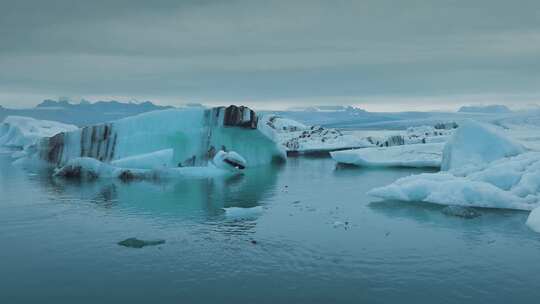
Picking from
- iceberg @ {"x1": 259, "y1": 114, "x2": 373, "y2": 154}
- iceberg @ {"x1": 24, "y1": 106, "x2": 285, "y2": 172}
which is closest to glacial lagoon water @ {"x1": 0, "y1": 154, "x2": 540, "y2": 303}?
iceberg @ {"x1": 24, "y1": 106, "x2": 285, "y2": 172}

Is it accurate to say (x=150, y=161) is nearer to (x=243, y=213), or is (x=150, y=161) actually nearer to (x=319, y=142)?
(x=243, y=213)

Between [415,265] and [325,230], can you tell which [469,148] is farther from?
[415,265]

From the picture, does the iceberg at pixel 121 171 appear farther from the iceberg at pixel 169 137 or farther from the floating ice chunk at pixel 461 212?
the floating ice chunk at pixel 461 212

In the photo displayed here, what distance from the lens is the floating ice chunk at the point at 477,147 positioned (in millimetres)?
18188

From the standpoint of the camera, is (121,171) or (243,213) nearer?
(243,213)

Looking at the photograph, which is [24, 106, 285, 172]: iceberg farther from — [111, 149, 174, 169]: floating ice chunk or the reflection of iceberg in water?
the reflection of iceberg in water

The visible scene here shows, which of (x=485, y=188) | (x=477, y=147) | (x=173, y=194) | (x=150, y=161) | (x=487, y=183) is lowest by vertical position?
→ (x=173, y=194)

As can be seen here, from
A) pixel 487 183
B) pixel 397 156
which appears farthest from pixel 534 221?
pixel 397 156

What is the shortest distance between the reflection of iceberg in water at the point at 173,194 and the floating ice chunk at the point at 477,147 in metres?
7.08

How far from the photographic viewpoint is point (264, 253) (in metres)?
9.52

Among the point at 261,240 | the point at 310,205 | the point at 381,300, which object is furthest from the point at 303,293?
the point at 310,205

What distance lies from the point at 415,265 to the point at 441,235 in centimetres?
260

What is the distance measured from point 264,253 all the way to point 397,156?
20.5m

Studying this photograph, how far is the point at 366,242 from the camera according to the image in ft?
34.1
